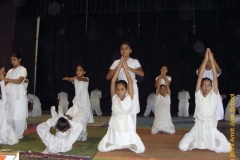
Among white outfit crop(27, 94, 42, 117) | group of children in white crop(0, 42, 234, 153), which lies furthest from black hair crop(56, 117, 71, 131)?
white outfit crop(27, 94, 42, 117)

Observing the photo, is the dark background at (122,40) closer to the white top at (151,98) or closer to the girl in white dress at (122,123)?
the white top at (151,98)

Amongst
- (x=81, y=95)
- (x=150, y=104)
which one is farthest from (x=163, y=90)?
(x=150, y=104)

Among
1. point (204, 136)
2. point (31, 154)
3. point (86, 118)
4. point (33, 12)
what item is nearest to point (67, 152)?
point (31, 154)

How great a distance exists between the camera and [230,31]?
10250 mm

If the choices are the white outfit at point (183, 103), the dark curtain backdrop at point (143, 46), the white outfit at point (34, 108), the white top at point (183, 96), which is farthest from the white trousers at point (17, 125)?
the dark curtain backdrop at point (143, 46)

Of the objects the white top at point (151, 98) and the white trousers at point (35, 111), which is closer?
the white trousers at point (35, 111)

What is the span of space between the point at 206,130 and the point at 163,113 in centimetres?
191

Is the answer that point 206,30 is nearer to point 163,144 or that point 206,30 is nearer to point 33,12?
point 33,12

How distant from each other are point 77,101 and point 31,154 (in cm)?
150

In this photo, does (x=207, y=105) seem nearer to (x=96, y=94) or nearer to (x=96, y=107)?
(x=96, y=107)

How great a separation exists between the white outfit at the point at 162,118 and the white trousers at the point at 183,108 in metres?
4.32

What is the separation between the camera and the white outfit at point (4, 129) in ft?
13.8

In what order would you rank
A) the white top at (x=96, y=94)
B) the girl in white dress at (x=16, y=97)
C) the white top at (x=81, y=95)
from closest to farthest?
1. the girl in white dress at (x=16, y=97)
2. the white top at (x=81, y=95)
3. the white top at (x=96, y=94)

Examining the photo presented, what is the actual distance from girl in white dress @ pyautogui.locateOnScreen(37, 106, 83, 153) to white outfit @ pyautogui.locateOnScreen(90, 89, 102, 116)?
632 centimetres
